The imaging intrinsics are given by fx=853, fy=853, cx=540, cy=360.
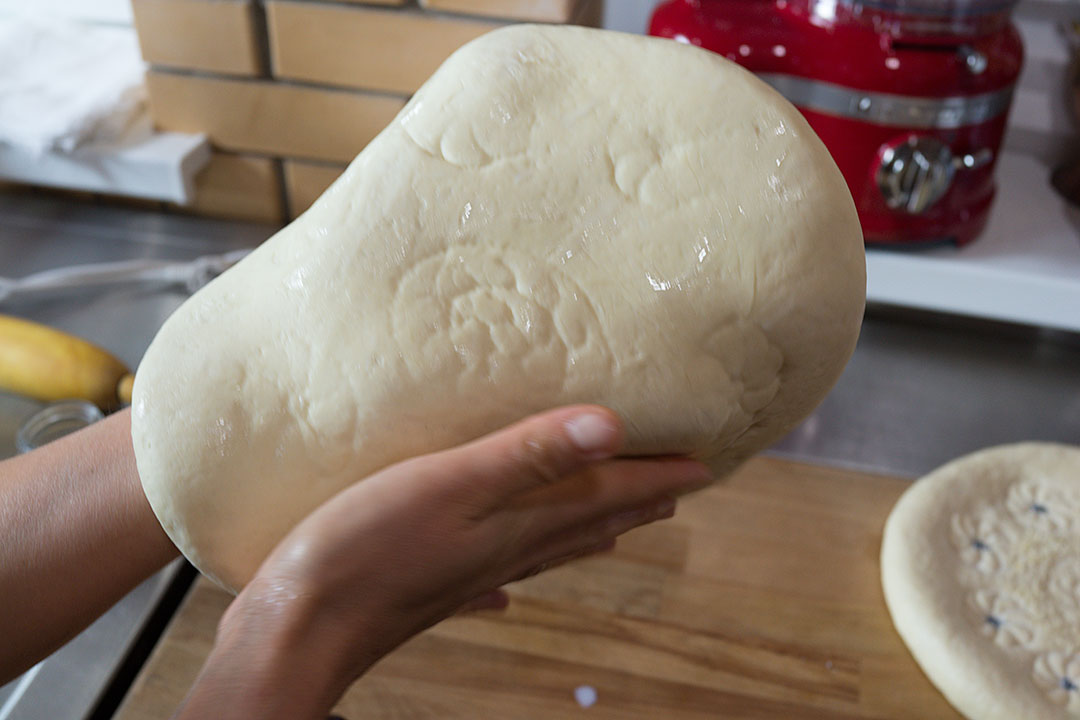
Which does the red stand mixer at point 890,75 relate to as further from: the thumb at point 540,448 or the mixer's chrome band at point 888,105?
the thumb at point 540,448

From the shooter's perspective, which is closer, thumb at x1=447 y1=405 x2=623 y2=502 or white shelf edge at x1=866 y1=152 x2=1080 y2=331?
thumb at x1=447 y1=405 x2=623 y2=502

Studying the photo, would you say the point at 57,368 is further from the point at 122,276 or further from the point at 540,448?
the point at 540,448

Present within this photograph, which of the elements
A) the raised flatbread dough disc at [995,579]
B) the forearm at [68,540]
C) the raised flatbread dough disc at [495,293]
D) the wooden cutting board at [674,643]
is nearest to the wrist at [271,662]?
the raised flatbread dough disc at [495,293]

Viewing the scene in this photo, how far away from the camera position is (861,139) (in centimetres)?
100

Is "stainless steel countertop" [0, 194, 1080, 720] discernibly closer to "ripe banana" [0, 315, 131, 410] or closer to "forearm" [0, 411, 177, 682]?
"ripe banana" [0, 315, 131, 410]

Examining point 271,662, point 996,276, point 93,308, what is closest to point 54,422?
point 93,308

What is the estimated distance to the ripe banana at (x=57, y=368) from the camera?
39.4 inches

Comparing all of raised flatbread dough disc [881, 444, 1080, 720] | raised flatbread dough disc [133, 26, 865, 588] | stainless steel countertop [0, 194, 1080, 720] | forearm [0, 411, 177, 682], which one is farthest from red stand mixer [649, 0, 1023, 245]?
forearm [0, 411, 177, 682]

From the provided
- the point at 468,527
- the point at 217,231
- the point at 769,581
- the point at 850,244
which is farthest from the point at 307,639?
the point at 217,231

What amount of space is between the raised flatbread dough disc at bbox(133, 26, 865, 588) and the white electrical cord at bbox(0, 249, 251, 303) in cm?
68

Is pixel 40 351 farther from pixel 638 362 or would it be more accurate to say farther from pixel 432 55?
pixel 638 362

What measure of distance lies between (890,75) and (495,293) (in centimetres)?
65

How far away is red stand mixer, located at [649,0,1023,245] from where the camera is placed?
96cm

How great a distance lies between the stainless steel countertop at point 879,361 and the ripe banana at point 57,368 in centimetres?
5
